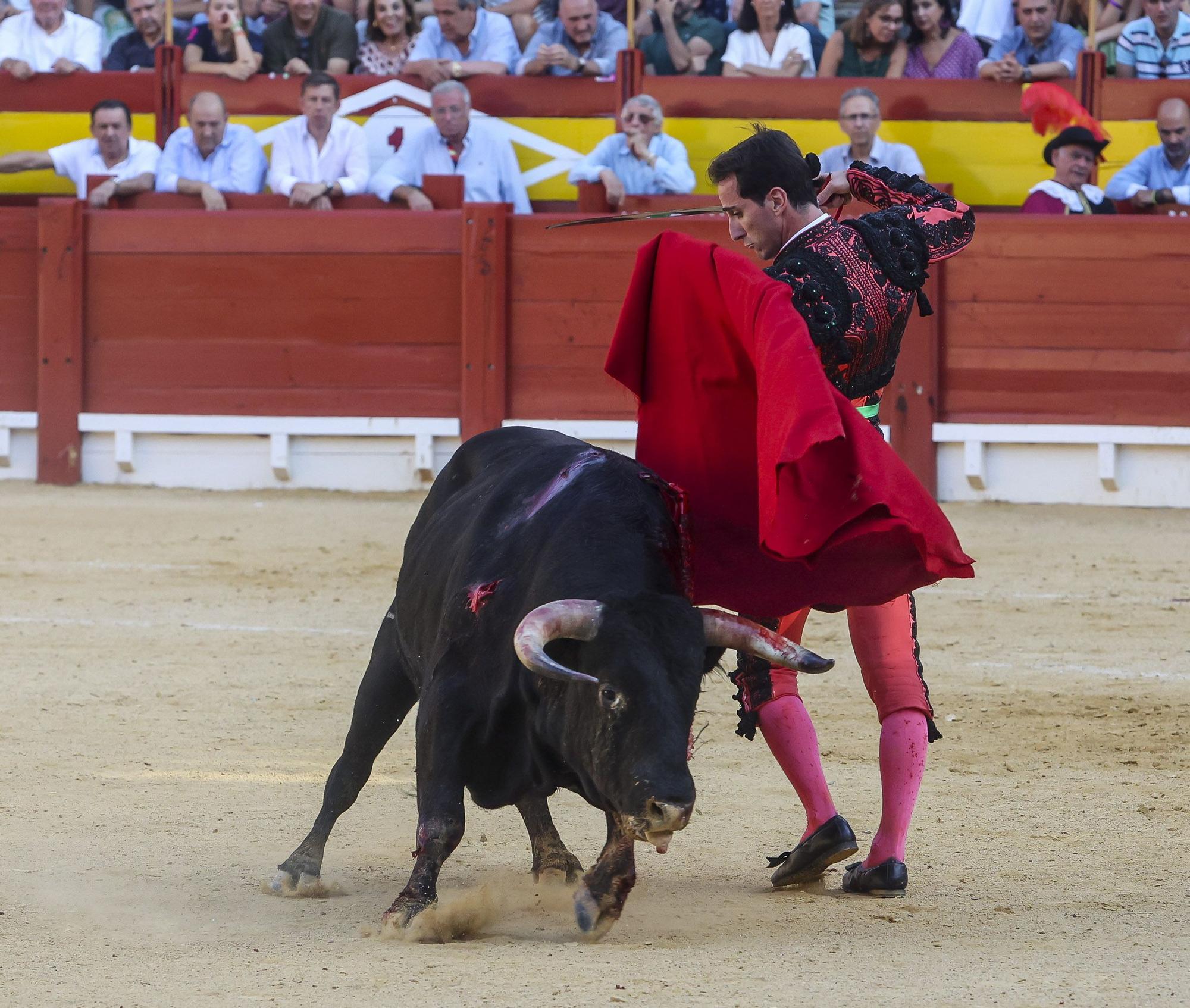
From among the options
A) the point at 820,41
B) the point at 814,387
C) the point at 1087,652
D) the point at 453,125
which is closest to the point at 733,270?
the point at 814,387

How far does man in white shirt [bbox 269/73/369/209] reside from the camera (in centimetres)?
774

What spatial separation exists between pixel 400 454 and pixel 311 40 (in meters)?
2.14

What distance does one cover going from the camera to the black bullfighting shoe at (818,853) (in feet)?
8.77

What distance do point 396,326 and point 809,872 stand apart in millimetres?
5452

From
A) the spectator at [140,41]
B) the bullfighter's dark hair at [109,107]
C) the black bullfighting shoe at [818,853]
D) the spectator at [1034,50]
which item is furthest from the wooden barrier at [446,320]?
the black bullfighting shoe at [818,853]

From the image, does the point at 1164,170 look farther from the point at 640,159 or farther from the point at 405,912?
the point at 405,912

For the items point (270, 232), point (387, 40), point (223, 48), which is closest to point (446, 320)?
point (270, 232)

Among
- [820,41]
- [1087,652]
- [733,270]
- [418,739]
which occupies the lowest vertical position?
[1087,652]

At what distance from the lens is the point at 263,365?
7.93 m

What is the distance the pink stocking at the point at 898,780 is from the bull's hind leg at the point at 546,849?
454 millimetres

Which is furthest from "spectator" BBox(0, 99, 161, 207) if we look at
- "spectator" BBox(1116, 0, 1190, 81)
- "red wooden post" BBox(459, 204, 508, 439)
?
"spectator" BBox(1116, 0, 1190, 81)

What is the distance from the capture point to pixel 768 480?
2.42 m

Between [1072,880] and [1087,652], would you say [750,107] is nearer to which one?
[1087,652]

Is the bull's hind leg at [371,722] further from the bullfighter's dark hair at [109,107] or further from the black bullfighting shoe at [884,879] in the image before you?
the bullfighter's dark hair at [109,107]
